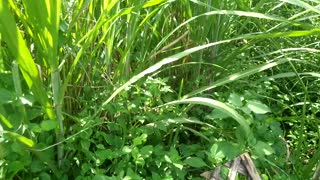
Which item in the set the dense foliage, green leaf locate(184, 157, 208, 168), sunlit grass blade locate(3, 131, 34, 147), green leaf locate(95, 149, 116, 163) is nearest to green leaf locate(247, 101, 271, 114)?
the dense foliage

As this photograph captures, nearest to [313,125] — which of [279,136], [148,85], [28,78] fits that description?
[279,136]

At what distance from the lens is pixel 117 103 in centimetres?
99

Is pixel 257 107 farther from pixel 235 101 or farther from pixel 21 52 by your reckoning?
pixel 21 52

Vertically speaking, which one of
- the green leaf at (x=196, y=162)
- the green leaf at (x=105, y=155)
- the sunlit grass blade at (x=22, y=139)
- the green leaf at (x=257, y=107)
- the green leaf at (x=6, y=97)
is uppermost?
the green leaf at (x=6, y=97)

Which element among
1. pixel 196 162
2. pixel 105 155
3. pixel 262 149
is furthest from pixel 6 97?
pixel 262 149

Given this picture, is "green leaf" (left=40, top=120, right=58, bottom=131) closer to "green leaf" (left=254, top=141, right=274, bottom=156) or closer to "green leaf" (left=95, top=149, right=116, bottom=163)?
"green leaf" (left=95, top=149, right=116, bottom=163)

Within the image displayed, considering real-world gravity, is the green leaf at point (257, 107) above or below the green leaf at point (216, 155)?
above

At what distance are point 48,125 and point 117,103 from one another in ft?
0.63

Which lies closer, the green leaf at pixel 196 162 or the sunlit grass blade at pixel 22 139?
the sunlit grass blade at pixel 22 139

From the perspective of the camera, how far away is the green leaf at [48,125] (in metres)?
0.84

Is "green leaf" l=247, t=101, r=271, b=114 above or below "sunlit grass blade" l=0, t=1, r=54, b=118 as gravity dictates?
below

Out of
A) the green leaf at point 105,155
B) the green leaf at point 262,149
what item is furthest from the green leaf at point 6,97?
the green leaf at point 262,149

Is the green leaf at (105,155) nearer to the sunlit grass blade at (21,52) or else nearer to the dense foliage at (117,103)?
the dense foliage at (117,103)

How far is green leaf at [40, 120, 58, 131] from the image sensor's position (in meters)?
0.84
